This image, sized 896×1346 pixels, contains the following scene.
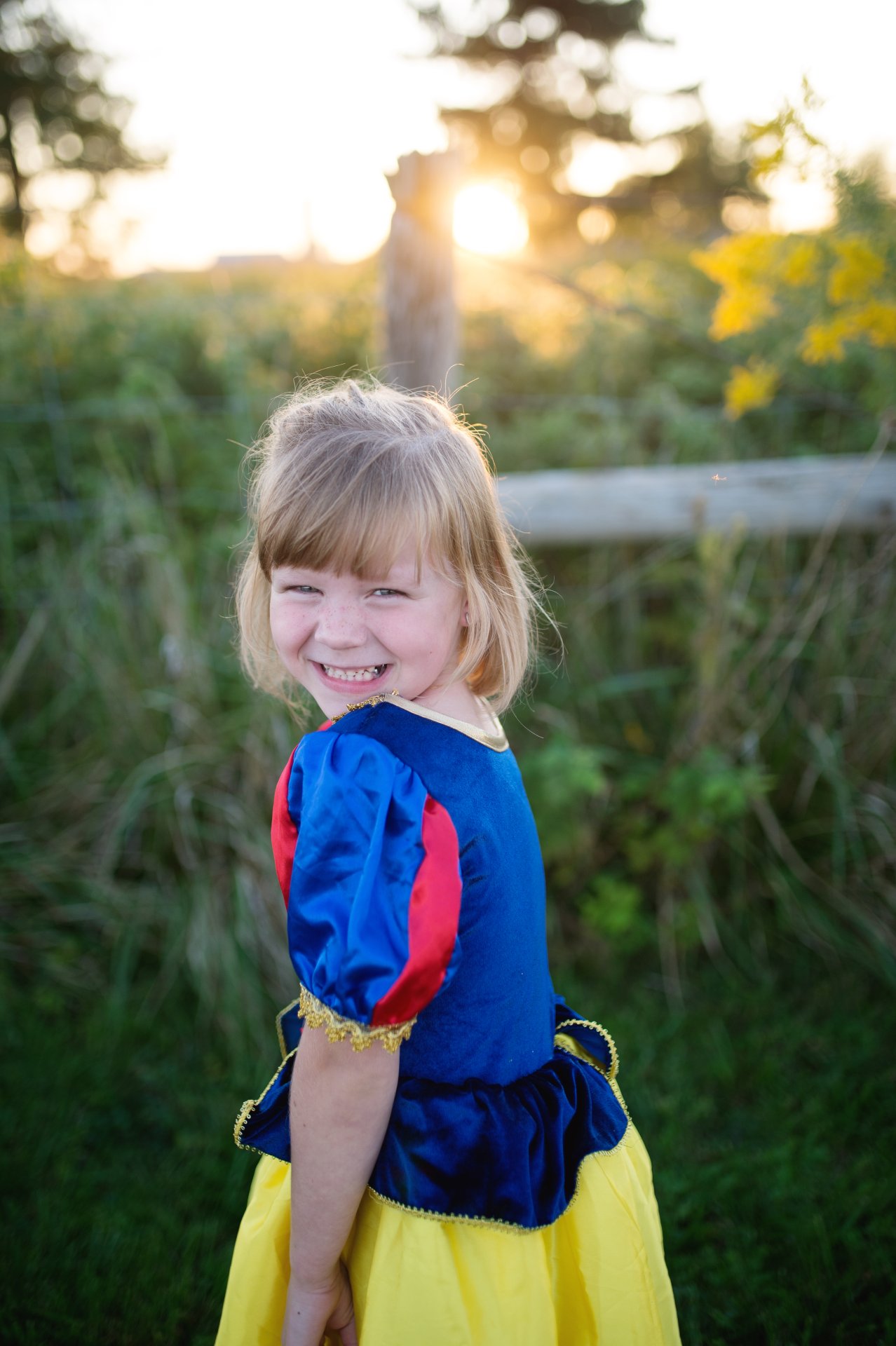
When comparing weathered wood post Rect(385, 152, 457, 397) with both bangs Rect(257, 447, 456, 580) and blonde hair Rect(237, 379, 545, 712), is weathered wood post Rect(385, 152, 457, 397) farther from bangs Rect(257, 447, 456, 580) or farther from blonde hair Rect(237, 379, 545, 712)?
bangs Rect(257, 447, 456, 580)

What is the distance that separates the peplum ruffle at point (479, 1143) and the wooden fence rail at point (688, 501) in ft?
6.76

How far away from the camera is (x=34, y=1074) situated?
7.75 feet

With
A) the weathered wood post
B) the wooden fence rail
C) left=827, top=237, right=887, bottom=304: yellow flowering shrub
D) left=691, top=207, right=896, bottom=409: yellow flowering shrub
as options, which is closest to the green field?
the wooden fence rail

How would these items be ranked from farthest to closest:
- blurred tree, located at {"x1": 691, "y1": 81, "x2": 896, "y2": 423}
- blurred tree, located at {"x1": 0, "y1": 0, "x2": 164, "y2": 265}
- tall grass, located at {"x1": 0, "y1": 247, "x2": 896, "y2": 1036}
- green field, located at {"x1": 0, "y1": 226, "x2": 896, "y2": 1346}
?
1. blurred tree, located at {"x1": 0, "y1": 0, "x2": 164, "y2": 265}
2. tall grass, located at {"x1": 0, "y1": 247, "x2": 896, "y2": 1036}
3. blurred tree, located at {"x1": 691, "y1": 81, "x2": 896, "y2": 423}
4. green field, located at {"x1": 0, "y1": 226, "x2": 896, "y2": 1346}

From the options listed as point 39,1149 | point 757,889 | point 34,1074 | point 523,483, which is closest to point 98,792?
point 34,1074

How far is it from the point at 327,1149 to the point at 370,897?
0.32 m

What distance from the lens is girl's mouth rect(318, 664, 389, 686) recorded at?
1.06 m

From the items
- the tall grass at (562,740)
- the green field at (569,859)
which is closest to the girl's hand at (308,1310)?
the green field at (569,859)

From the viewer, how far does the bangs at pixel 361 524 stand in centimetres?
100

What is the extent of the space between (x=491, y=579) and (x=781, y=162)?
6.69ft

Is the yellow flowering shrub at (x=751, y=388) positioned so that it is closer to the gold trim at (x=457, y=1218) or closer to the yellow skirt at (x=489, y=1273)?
the yellow skirt at (x=489, y=1273)

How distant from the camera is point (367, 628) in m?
1.03

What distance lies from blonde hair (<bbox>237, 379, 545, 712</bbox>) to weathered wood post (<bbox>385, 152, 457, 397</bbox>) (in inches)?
62.4

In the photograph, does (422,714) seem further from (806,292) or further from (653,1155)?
(806,292)
